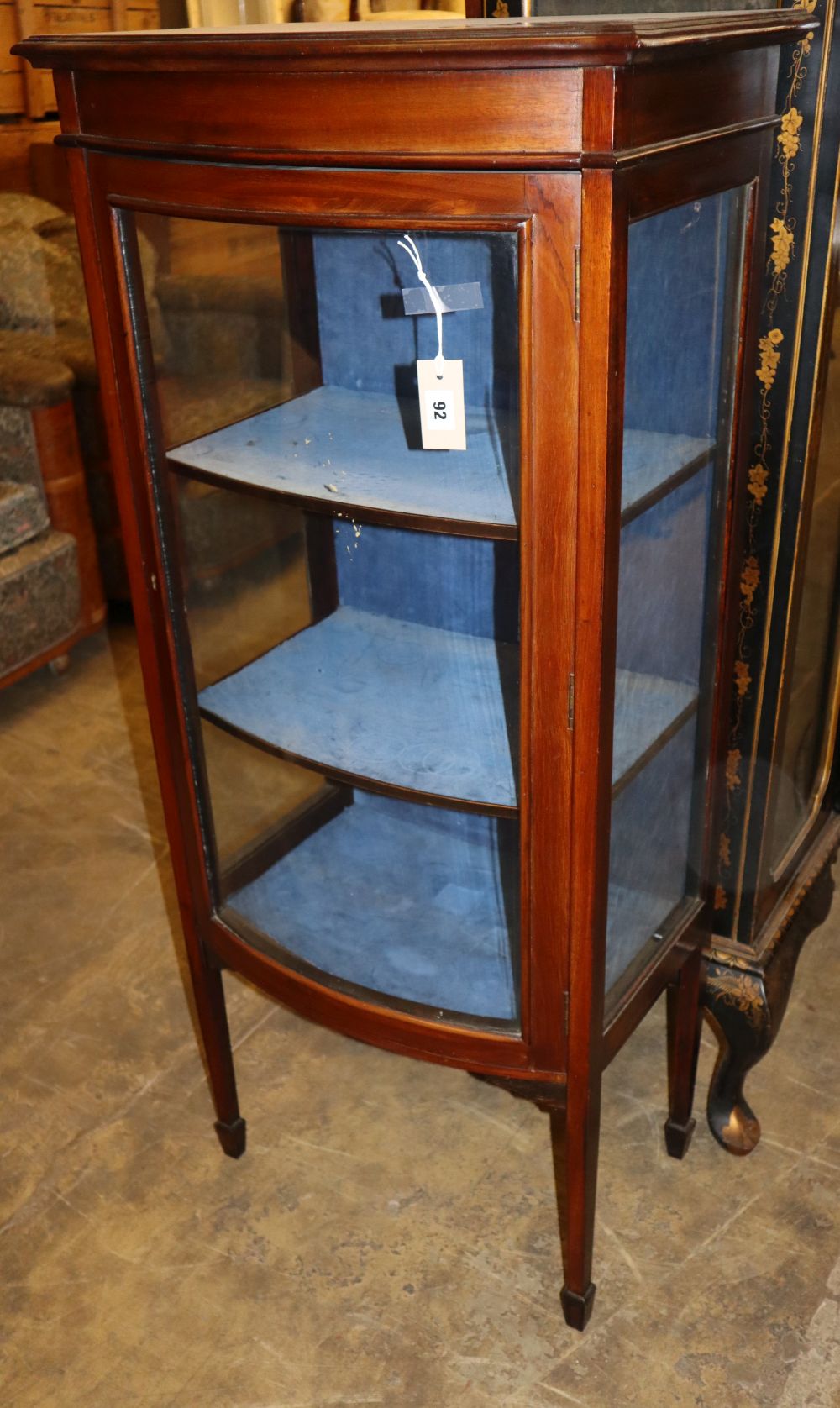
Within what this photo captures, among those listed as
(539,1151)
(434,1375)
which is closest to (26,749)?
(539,1151)

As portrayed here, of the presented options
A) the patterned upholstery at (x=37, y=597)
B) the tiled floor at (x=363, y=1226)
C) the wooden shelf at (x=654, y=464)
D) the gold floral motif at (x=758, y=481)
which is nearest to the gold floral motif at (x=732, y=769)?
the gold floral motif at (x=758, y=481)

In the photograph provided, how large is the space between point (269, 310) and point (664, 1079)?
1.36m

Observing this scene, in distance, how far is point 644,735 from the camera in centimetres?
142

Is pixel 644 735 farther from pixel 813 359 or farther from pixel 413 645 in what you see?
pixel 813 359

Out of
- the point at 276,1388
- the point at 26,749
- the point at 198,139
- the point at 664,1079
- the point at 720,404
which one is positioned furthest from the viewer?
the point at 26,749

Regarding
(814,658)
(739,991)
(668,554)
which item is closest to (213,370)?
(668,554)

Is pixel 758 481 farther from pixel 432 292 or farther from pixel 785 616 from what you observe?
pixel 432 292

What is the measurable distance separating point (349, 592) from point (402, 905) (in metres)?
0.42

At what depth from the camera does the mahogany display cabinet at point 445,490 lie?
1063mm

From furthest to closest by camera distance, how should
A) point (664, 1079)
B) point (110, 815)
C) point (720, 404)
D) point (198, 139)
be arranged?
point (110, 815) → point (664, 1079) → point (720, 404) → point (198, 139)

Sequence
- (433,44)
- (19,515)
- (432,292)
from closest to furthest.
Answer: (433,44)
(432,292)
(19,515)

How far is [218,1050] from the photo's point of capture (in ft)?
6.06

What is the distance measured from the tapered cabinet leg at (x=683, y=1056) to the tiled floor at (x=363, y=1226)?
1.9 inches

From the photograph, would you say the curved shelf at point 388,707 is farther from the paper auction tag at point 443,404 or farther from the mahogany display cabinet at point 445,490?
the paper auction tag at point 443,404
